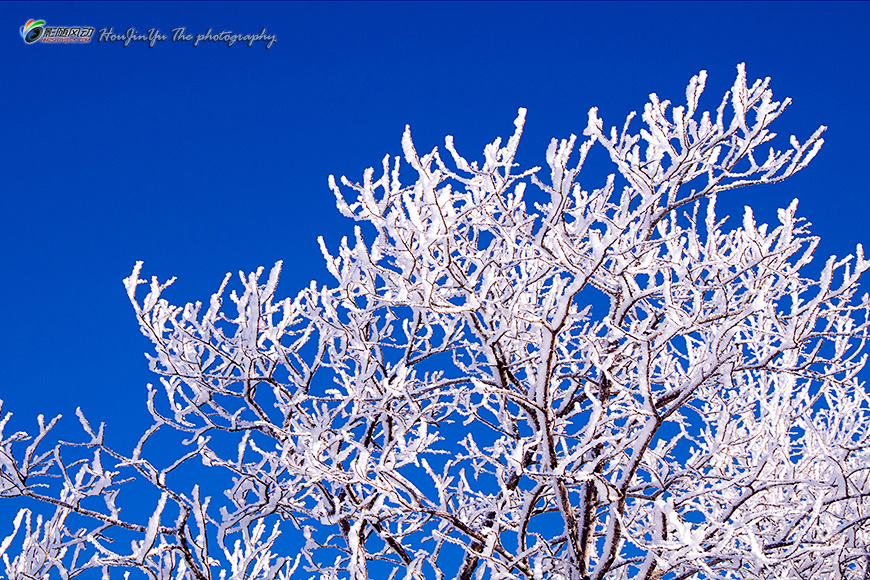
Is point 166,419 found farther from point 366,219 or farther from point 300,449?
point 366,219

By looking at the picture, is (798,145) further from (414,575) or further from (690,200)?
(414,575)

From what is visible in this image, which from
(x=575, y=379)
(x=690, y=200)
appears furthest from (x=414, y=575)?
(x=690, y=200)

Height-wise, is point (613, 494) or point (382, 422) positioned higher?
point (382, 422)

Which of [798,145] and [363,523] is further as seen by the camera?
[363,523]

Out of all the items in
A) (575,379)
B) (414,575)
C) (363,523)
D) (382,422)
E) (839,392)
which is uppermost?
(839,392)

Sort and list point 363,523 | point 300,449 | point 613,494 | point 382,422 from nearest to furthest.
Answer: point 613,494 < point 300,449 < point 363,523 < point 382,422

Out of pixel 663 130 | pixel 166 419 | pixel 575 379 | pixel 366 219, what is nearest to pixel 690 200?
pixel 663 130

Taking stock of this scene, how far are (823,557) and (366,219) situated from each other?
319 cm

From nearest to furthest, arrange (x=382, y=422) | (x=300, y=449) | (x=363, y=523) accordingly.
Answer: (x=300, y=449) < (x=363, y=523) < (x=382, y=422)

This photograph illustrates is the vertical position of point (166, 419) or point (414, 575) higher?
point (166, 419)

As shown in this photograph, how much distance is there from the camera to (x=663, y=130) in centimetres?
353

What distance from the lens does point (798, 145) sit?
3305 millimetres

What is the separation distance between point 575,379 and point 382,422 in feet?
4.40

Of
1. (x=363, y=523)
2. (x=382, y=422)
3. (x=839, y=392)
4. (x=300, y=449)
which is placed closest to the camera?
(x=300, y=449)
